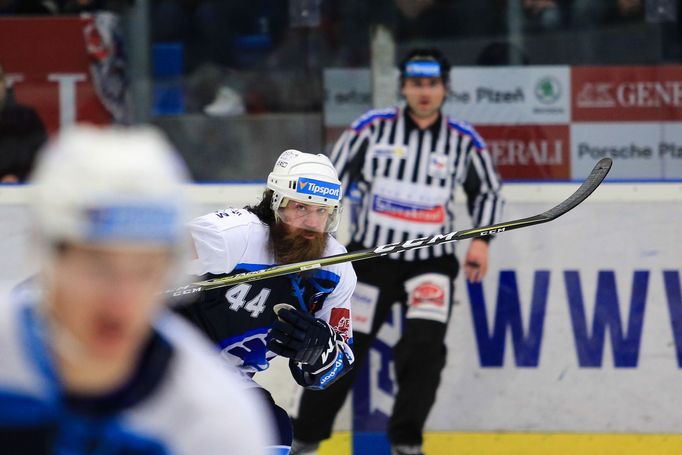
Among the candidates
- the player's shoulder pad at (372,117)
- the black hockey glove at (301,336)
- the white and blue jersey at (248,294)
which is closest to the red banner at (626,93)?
the player's shoulder pad at (372,117)

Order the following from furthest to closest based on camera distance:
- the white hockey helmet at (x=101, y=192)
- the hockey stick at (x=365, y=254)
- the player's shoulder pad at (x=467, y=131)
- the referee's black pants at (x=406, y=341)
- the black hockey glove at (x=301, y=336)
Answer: the player's shoulder pad at (x=467, y=131) < the referee's black pants at (x=406, y=341) < the hockey stick at (x=365, y=254) < the black hockey glove at (x=301, y=336) < the white hockey helmet at (x=101, y=192)

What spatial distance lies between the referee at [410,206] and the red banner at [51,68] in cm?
86

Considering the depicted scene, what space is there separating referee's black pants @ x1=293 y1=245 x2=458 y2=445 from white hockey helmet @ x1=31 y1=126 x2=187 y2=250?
285 cm

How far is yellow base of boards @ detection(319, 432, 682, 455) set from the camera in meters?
4.06

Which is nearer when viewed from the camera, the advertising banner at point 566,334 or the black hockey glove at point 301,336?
the black hockey glove at point 301,336

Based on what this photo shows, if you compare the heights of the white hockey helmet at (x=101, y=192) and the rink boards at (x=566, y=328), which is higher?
the white hockey helmet at (x=101, y=192)

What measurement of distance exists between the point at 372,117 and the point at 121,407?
2.97 metres

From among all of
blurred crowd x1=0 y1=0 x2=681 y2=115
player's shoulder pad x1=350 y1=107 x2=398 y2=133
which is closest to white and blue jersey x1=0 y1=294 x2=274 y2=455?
player's shoulder pad x1=350 y1=107 x2=398 y2=133

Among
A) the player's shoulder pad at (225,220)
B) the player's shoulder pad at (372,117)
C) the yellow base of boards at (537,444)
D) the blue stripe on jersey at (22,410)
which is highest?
the player's shoulder pad at (372,117)

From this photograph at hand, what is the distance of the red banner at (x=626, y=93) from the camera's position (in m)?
4.28

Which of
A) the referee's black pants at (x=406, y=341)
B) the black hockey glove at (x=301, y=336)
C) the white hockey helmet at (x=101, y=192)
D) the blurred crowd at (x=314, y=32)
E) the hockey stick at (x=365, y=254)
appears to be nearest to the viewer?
the white hockey helmet at (x=101, y=192)

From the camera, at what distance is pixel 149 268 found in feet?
3.58

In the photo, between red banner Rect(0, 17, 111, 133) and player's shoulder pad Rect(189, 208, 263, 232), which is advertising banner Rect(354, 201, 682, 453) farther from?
player's shoulder pad Rect(189, 208, 263, 232)

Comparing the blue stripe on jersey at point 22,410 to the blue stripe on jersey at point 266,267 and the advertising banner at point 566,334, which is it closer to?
the blue stripe on jersey at point 266,267
